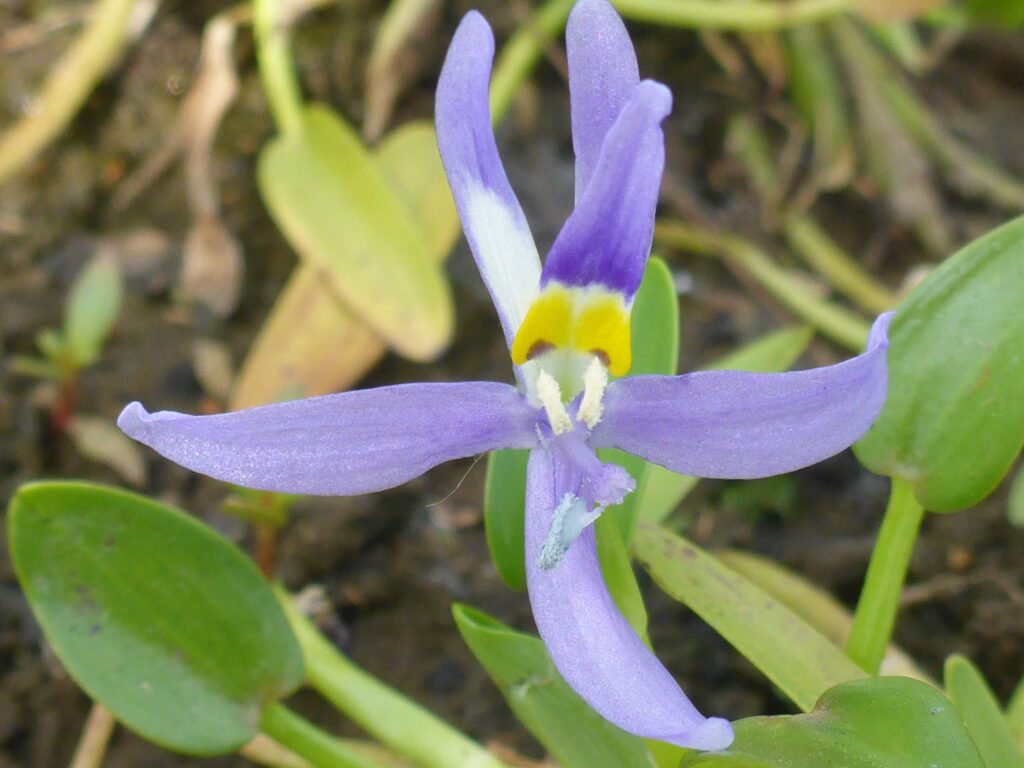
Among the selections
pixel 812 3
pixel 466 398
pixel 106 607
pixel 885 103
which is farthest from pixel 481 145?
pixel 885 103

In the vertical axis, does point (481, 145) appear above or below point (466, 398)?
above

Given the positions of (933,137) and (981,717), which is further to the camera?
(933,137)

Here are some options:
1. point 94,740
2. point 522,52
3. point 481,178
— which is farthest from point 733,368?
point 94,740

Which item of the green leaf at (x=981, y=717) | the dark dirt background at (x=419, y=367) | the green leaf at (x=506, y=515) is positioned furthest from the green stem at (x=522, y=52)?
the green leaf at (x=981, y=717)

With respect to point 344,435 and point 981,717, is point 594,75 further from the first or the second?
point 981,717

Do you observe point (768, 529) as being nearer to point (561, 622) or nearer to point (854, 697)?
point (854, 697)

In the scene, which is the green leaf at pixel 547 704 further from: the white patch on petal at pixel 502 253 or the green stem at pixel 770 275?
the green stem at pixel 770 275

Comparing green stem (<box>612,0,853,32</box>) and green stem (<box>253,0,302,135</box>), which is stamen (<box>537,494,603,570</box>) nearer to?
green stem (<box>253,0,302,135</box>)
